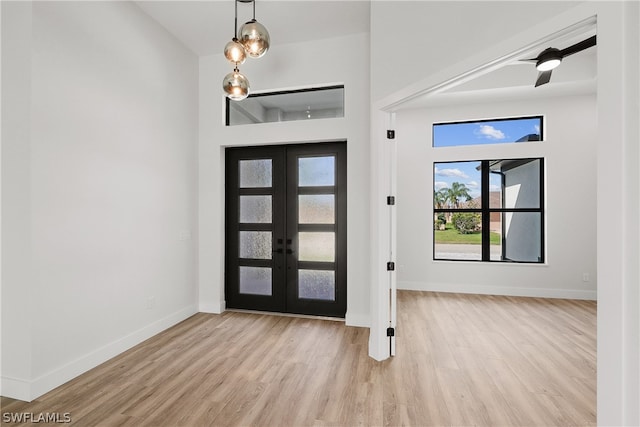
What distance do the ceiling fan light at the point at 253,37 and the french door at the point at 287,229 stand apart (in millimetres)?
1801

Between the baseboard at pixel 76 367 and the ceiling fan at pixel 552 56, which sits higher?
the ceiling fan at pixel 552 56

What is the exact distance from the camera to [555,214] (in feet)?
17.2

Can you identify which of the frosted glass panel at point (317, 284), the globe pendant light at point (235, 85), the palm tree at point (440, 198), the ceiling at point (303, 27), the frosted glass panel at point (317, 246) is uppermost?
the ceiling at point (303, 27)

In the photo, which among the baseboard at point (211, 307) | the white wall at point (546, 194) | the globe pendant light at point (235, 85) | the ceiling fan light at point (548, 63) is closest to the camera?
the ceiling fan light at point (548, 63)

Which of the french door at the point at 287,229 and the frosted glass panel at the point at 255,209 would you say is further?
the frosted glass panel at the point at 255,209

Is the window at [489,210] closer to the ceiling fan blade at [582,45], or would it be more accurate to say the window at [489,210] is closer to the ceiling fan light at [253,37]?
the ceiling fan blade at [582,45]

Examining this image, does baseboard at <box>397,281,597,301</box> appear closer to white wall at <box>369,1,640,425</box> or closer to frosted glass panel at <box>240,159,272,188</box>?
frosted glass panel at <box>240,159,272,188</box>

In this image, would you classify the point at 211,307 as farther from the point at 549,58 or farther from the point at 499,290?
the point at 499,290

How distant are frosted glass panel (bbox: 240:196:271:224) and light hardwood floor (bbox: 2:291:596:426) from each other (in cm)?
140

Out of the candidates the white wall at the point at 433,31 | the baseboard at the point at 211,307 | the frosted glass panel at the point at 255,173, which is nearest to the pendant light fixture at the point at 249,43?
the white wall at the point at 433,31

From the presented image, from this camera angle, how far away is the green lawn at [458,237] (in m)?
5.69

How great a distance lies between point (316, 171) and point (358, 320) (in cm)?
202

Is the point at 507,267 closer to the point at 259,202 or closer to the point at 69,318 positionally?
the point at 259,202

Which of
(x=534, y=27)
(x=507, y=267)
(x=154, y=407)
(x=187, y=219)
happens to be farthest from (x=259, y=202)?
(x=507, y=267)
